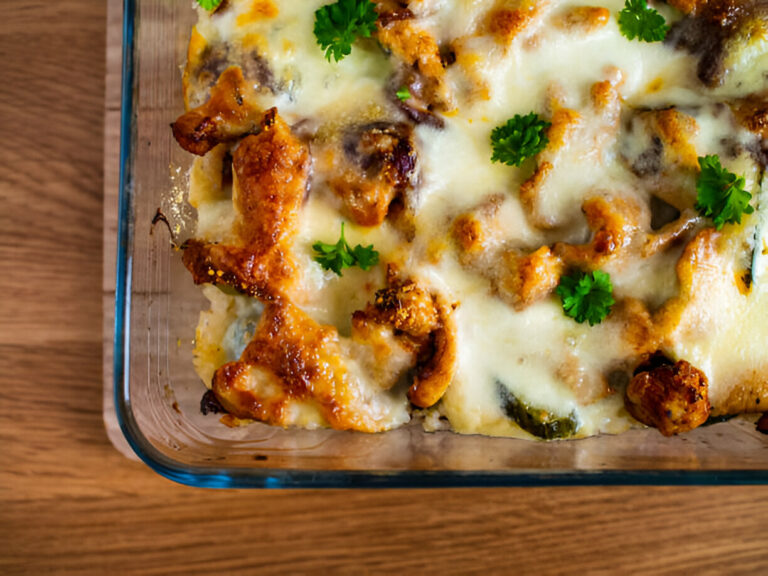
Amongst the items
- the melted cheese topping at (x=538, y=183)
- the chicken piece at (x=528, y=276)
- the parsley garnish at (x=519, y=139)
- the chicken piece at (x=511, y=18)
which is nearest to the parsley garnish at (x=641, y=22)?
the melted cheese topping at (x=538, y=183)

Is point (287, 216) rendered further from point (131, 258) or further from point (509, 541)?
point (509, 541)

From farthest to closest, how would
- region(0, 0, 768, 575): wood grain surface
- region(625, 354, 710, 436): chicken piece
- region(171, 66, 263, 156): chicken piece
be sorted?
1. region(0, 0, 768, 575): wood grain surface
2. region(171, 66, 263, 156): chicken piece
3. region(625, 354, 710, 436): chicken piece

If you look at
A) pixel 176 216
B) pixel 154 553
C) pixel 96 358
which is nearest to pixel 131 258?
pixel 176 216

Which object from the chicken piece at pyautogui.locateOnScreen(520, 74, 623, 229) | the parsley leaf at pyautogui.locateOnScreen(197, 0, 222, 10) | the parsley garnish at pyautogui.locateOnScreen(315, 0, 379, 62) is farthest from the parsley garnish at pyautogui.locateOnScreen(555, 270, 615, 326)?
the parsley leaf at pyautogui.locateOnScreen(197, 0, 222, 10)

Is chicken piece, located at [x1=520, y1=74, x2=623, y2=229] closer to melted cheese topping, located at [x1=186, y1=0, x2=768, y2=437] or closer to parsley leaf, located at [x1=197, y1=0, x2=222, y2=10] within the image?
melted cheese topping, located at [x1=186, y1=0, x2=768, y2=437]

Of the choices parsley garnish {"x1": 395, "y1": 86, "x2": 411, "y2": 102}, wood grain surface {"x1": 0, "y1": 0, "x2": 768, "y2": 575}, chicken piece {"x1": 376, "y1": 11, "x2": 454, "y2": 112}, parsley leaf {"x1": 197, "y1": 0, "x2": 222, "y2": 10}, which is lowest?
wood grain surface {"x1": 0, "y1": 0, "x2": 768, "y2": 575}

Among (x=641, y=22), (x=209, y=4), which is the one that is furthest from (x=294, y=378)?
(x=641, y=22)
